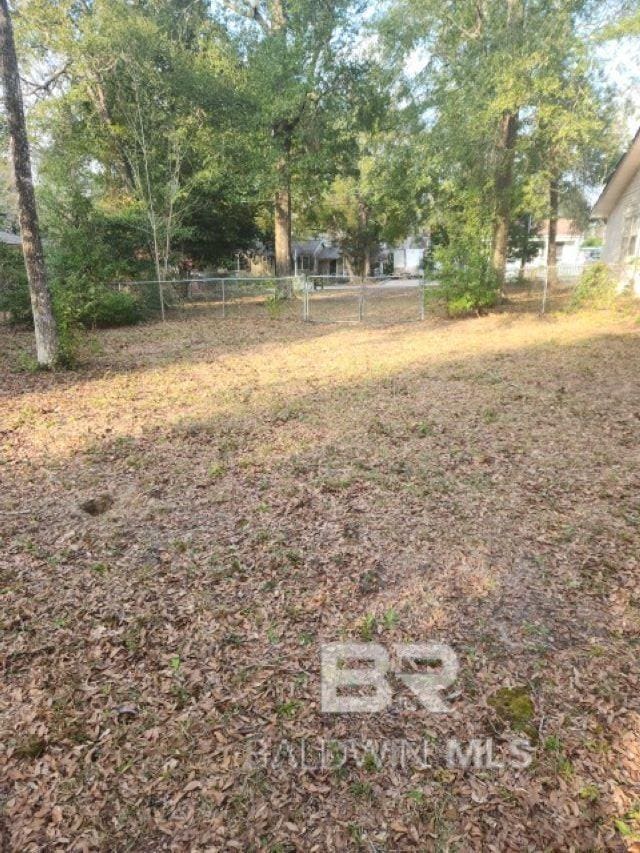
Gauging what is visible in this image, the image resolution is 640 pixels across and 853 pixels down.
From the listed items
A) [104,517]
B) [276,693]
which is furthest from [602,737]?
[104,517]

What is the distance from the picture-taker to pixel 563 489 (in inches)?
158

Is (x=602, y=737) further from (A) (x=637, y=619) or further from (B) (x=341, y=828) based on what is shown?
(B) (x=341, y=828)

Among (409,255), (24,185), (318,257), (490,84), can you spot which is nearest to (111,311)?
(24,185)

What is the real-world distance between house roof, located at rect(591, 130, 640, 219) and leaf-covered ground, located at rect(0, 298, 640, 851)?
37.0 ft

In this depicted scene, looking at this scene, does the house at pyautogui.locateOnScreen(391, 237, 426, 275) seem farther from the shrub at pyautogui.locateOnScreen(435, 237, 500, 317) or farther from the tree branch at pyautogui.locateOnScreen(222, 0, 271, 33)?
the shrub at pyautogui.locateOnScreen(435, 237, 500, 317)

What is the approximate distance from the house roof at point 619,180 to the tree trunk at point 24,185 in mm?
13806

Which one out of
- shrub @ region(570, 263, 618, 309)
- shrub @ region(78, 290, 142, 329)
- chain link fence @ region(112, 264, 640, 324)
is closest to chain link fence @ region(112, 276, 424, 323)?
chain link fence @ region(112, 264, 640, 324)

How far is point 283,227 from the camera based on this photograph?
19.4m

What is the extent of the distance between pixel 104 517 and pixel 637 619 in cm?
349

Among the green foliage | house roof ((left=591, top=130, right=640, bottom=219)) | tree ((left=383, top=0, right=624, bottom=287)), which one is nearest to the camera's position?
tree ((left=383, top=0, right=624, bottom=287))

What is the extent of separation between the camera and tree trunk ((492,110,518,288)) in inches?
541

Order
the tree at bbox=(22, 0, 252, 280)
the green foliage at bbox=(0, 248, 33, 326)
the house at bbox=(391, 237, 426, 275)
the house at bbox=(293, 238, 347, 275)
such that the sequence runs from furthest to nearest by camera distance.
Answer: the house at bbox=(391, 237, 426, 275) → the house at bbox=(293, 238, 347, 275) → the tree at bbox=(22, 0, 252, 280) → the green foliage at bbox=(0, 248, 33, 326)

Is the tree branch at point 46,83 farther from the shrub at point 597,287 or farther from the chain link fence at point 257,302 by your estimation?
the shrub at point 597,287

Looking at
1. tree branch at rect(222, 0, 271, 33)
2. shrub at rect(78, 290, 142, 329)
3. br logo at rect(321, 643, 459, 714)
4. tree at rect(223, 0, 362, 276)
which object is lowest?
br logo at rect(321, 643, 459, 714)
